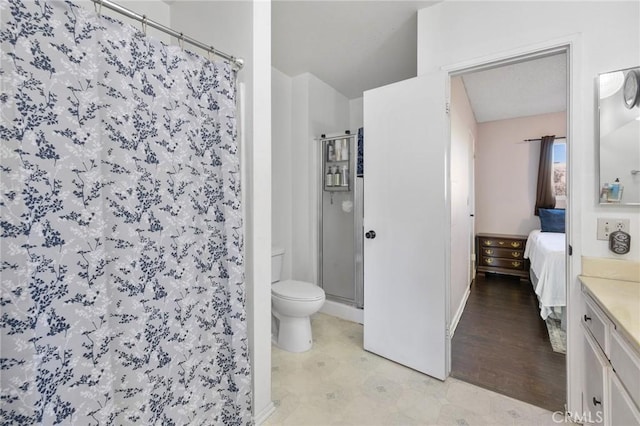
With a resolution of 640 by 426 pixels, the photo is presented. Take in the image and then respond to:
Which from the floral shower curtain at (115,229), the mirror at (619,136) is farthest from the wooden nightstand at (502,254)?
the floral shower curtain at (115,229)

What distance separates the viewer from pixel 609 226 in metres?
1.53

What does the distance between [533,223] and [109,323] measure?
526cm

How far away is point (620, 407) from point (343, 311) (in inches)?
84.5

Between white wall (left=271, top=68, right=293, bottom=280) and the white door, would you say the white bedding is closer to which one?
the white door

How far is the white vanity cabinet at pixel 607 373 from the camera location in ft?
3.13

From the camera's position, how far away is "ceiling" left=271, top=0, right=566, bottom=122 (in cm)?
212

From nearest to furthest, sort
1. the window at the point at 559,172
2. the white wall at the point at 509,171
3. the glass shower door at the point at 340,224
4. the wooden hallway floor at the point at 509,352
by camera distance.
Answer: the wooden hallway floor at the point at 509,352 → the glass shower door at the point at 340,224 → the window at the point at 559,172 → the white wall at the point at 509,171

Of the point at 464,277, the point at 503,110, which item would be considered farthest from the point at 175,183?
the point at 503,110

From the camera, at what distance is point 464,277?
3520 millimetres

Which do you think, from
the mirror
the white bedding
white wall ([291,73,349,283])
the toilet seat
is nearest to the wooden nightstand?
the white bedding

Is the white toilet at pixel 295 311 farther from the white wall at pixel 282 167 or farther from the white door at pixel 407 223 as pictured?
the white wall at pixel 282 167

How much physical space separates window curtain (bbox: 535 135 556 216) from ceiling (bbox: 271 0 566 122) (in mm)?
540

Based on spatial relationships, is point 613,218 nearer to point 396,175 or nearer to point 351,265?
point 396,175

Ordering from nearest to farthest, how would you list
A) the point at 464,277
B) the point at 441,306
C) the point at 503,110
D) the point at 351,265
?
1. the point at 441,306
2. the point at 351,265
3. the point at 464,277
4. the point at 503,110
